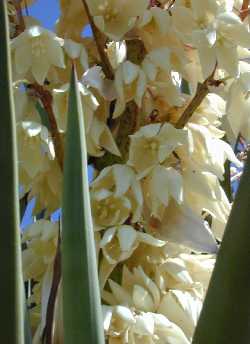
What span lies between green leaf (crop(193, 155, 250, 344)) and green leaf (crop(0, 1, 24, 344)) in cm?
14

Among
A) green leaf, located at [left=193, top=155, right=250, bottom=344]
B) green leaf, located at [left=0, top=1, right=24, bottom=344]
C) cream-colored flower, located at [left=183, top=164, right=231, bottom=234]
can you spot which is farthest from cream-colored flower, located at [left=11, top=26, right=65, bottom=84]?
green leaf, located at [left=193, top=155, right=250, bottom=344]

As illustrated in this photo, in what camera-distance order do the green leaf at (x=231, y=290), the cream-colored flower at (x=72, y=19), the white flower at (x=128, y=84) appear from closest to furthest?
the green leaf at (x=231, y=290) < the white flower at (x=128, y=84) < the cream-colored flower at (x=72, y=19)

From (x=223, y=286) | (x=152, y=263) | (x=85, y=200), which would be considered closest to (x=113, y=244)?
(x=152, y=263)

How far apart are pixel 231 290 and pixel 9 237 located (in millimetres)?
178

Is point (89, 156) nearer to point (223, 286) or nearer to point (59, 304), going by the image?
point (59, 304)

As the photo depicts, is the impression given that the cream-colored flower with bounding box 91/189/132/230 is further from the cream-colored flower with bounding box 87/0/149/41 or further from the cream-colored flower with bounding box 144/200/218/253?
the cream-colored flower with bounding box 87/0/149/41

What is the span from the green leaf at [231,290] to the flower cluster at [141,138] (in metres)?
0.29

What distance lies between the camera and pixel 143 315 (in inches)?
32.2

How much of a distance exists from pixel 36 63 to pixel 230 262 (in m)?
0.50

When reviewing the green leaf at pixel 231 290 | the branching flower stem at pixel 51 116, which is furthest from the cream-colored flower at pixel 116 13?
the green leaf at pixel 231 290

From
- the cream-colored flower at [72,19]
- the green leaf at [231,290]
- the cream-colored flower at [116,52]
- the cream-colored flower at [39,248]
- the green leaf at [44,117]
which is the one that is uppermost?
the cream-colored flower at [72,19]

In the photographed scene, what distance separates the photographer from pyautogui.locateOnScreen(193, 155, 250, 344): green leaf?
505 millimetres

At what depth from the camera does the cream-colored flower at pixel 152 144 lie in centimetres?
88

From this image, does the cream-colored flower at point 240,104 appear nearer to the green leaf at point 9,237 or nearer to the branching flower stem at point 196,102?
the branching flower stem at point 196,102
